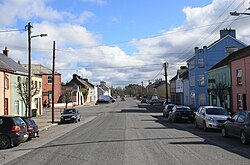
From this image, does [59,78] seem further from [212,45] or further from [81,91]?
[212,45]

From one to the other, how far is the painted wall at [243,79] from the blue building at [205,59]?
17244mm

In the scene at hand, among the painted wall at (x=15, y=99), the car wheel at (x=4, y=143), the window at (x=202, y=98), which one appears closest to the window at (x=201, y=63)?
the window at (x=202, y=98)

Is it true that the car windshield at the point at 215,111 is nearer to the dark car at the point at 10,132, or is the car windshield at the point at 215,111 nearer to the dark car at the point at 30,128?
the dark car at the point at 30,128

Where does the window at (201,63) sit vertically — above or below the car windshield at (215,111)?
above

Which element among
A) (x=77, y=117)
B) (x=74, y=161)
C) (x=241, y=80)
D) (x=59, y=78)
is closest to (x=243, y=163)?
(x=74, y=161)

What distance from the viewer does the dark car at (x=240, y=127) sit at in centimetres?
1602

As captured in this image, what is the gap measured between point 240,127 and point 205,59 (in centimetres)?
4430

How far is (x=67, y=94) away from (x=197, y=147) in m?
→ 63.8

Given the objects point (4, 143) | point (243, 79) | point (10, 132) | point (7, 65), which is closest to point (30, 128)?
point (10, 132)

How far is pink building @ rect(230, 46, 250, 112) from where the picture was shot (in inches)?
1383

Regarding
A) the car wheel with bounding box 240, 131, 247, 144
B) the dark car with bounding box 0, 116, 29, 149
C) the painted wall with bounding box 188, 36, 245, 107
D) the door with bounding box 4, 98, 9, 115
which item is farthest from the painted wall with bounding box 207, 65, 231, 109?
the dark car with bounding box 0, 116, 29, 149

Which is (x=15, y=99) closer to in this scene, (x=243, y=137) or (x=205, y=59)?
(x=205, y=59)

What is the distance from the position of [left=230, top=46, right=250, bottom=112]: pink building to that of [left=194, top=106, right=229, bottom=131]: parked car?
34.2 ft

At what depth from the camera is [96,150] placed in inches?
571
